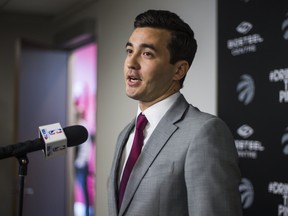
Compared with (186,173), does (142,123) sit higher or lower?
higher

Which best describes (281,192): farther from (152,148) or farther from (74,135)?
(74,135)

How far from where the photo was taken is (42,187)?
11.9ft

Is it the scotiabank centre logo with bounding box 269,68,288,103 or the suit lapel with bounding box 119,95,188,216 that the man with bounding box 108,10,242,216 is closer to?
the suit lapel with bounding box 119,95,188,216

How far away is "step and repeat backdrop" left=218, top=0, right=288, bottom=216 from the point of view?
Result: 1.76m

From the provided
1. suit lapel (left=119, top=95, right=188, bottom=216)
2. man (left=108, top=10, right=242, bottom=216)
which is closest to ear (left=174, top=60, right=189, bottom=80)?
man (left=108, top=10, right=242, bottom=216)

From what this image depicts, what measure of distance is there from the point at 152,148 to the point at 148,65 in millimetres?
243

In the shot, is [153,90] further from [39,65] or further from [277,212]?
[39,65]

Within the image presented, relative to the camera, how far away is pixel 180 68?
116 centimetres

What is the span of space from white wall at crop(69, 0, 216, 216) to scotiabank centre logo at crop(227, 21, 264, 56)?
16 centimetres

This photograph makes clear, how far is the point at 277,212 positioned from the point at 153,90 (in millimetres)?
1018

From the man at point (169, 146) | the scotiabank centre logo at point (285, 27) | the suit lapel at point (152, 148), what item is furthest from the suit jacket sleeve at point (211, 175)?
the scotiabank centre logo at point (285, 27)

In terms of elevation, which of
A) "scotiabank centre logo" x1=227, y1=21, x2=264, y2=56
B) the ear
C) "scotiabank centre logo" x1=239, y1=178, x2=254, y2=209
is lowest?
"scotiabank centre logo" x1=239, y1=178, x2=254, y2=209

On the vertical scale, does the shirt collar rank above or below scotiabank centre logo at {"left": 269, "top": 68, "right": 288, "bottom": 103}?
below

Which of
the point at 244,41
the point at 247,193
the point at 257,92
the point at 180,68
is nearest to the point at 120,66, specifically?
the point at 244,41
